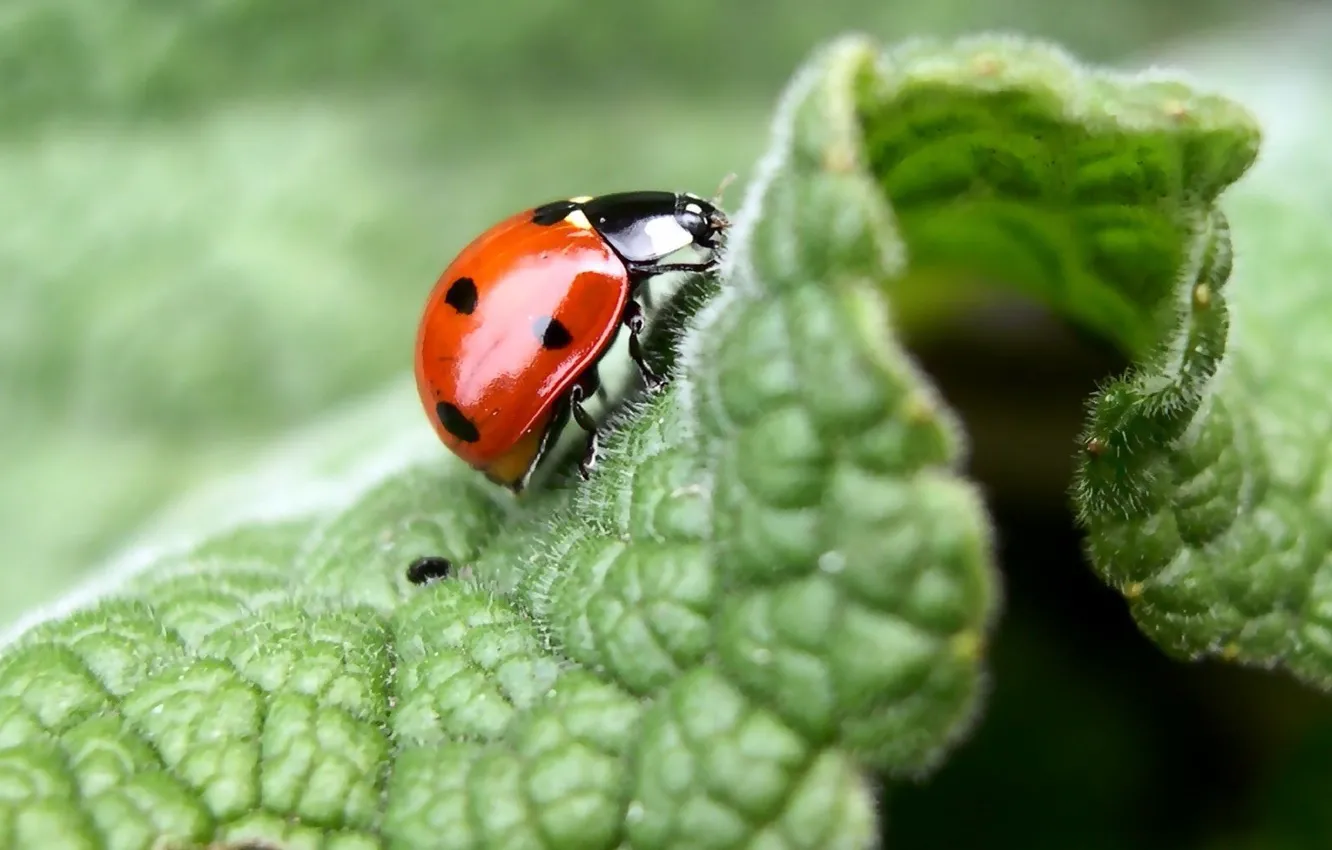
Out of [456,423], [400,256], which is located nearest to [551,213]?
[456,423]

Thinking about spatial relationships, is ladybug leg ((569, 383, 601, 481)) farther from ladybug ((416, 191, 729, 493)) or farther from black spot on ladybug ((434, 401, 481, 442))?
black spot on ladybug ((434, 401, 481, 442))

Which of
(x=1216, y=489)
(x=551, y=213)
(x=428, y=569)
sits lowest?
(x=1216, y=489)

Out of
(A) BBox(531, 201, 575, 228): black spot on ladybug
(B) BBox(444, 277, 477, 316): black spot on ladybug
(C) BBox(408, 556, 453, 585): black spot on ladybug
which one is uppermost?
(A) BBox(531, 201, 575, 228): black spot on ladybug

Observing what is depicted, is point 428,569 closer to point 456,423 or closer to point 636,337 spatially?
point 456,423

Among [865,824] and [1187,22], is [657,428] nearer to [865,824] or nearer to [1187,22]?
[865,824]

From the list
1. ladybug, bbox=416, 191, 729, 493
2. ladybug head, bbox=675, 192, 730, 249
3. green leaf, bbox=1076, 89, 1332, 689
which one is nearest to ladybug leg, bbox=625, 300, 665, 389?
ladybug, bbox=416, 191, 729, 493

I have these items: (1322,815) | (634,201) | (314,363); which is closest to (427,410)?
(634,201)
